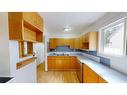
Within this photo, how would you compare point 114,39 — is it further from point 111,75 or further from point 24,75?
point 24,75

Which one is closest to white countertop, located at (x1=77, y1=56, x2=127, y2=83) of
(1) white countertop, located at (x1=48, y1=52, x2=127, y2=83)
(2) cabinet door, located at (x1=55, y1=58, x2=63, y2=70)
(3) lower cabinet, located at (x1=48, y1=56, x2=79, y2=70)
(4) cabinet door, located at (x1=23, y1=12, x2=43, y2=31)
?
(1) white countertop, located at (x1=48, y1=52, x2=127, y2=83)

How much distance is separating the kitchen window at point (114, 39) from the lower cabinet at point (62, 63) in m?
2.48

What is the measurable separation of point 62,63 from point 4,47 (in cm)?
401

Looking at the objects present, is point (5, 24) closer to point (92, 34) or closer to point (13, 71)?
point (13, 71)

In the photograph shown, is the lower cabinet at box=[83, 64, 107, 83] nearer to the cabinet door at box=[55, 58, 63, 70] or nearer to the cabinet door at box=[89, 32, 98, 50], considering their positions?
the cabinet door at box=[89, 32, 98, 50]

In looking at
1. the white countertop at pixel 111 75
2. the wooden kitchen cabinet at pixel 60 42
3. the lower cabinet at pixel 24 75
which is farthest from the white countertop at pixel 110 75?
the wooden kitchen cabinet at pixel 60 42

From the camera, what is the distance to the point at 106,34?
3076mm

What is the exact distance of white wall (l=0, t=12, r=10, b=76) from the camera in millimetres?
1618

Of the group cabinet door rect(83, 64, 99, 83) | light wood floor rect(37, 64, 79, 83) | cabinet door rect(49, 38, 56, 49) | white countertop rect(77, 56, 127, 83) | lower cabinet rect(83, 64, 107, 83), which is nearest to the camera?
white countertop rect(77, 56, 127, 83)

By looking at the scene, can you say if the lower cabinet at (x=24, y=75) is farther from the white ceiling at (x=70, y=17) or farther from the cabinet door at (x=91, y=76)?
the cabinet door at (x=91, y=76)

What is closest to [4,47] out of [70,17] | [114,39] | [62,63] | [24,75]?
[24,75]

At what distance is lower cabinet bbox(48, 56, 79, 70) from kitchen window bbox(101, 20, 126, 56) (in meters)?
2.48

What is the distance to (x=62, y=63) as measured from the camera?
17.9 feet

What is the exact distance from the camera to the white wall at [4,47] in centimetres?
162
